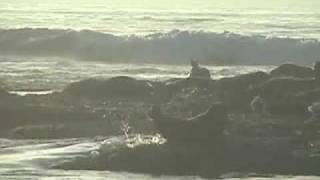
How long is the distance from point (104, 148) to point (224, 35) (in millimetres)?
28047

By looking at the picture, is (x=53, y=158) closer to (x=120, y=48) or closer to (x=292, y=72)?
(x=292, y=72)

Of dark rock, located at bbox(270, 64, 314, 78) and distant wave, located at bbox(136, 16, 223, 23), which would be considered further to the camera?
distant wave, located at bbox(136, 16, 223, 23)

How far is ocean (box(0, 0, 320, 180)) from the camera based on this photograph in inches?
623

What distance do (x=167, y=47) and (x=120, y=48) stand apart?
2050 mm

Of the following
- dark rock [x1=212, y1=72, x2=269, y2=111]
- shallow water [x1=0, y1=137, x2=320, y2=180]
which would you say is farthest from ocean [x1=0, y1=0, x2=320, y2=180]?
dark rock [x1=212, y1=72, x2=269, y2=111]

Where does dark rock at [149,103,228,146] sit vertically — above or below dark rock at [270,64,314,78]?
below

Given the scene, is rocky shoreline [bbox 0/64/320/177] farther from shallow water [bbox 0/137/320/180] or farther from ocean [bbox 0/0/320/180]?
ocean [bbox 0/0/320/180]

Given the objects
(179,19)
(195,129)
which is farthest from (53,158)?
(179,19)

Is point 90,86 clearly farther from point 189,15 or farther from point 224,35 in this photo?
point 189,15

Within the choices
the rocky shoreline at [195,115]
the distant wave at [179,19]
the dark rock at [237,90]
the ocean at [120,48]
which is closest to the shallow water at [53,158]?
the ocean at [120,48]

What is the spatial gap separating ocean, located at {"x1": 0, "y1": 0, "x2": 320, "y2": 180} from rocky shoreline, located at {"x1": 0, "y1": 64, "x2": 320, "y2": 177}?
682 mm

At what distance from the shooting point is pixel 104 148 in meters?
15.6

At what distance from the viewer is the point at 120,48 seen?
138 ft

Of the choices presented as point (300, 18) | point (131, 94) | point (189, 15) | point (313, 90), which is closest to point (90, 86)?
point (131, 94)
